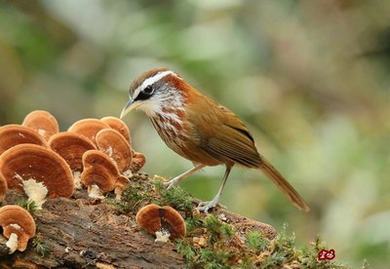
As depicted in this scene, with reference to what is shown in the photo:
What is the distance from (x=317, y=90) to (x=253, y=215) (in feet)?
8.21

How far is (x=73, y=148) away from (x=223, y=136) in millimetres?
996

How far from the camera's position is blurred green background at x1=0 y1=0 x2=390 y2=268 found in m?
6.34

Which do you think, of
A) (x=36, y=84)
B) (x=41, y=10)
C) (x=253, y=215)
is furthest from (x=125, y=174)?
(x=41, y=10)

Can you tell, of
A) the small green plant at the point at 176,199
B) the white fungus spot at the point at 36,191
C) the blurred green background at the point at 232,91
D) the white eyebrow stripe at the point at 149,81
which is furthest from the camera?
the blurred green background at the point at 232,91

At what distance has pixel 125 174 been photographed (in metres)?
3.72

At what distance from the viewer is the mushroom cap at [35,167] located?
9.83 ft

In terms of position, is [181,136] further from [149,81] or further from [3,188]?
[3,188]

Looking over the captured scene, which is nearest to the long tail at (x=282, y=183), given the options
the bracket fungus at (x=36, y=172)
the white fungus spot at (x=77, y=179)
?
the white fungus spot at (x=77, y=179)

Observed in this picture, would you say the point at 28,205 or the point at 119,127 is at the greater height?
the point at 119,127

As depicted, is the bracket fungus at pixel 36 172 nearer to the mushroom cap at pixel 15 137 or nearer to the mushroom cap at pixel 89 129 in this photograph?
the mushroom cap at pixel 15 137

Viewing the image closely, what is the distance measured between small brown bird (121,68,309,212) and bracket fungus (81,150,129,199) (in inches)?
28.0

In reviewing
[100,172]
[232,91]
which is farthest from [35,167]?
[232,91]

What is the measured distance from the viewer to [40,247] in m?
2.97

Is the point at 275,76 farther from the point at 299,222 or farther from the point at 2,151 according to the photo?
the point at 2,151
